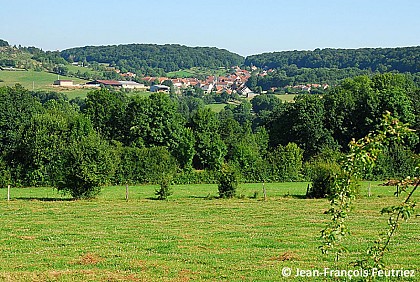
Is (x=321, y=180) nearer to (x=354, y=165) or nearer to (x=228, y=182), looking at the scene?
(x=228, y=182)

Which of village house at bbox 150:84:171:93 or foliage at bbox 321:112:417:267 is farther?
Result: village house at bbox 150:84:171:93

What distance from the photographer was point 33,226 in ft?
77.3

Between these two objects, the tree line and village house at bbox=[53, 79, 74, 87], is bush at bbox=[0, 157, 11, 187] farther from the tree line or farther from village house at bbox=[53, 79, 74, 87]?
village house at bbox=[53, 79, 74, 87]

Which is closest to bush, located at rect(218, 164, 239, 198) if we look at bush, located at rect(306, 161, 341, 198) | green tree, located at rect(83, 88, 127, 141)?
bush, located at rect(306, 161, 341, 198)

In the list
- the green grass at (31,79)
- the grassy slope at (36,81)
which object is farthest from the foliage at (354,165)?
the green grass at (31,79)

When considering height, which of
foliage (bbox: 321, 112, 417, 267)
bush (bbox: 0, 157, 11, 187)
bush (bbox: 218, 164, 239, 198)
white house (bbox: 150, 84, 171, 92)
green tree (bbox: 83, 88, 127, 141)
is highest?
white house (bbox: 150, 84, 171, 92)

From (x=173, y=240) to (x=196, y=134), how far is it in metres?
51.0

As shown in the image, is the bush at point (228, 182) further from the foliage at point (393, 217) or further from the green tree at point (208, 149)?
the foliage at point (393, 217)

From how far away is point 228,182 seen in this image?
125 feet

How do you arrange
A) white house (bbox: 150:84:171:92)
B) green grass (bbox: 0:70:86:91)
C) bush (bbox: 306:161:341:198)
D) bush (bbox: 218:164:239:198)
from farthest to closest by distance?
white house (bbox: 150:84:171:92) → green grass (bbox: 0:70:86:91) → bush (bbox: 218:164:239:198) → bush (bbox: 306:161:341:198)

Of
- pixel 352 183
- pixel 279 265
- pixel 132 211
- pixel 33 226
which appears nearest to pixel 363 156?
pixel 352 183

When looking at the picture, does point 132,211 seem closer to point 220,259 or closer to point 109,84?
point 220,259

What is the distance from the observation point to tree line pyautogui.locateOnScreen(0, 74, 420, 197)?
5384cm

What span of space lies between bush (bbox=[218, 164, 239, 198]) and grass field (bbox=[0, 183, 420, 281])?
3683 millimetres
